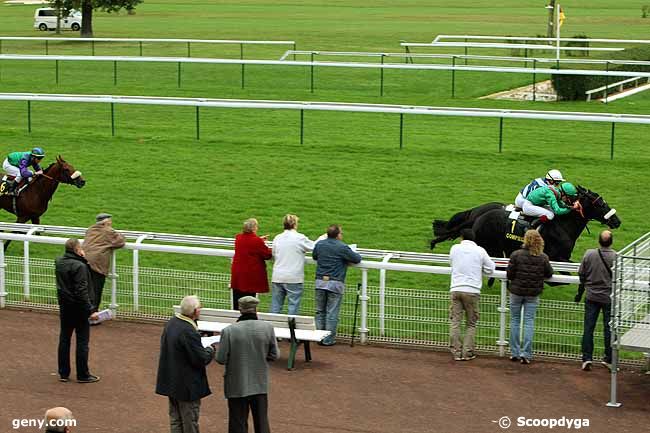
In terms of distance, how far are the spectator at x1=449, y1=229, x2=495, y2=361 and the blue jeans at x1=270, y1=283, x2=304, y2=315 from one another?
1420 millimetres

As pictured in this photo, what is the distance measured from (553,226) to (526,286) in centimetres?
256

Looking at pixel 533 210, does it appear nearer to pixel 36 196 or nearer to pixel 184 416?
pixel 184 416

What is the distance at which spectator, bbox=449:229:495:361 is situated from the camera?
1075 cm

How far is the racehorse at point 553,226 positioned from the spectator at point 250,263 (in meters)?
3.04

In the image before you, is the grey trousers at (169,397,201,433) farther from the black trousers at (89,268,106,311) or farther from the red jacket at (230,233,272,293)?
the black trousers at (89,268,106,311)

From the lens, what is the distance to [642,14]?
60.1 metres

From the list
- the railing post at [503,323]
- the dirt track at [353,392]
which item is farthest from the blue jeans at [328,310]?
the railing post at [503,323]

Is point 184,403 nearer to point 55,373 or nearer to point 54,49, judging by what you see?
point 55,373

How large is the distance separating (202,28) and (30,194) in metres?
37.6

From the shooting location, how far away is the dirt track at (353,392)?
30.2 ft

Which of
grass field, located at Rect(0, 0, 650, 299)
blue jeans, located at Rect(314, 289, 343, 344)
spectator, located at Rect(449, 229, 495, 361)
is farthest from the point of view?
grass field, located at Rect(0, 0, 650, 299)

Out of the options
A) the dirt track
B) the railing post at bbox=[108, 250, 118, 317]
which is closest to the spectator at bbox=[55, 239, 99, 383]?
the dirt track

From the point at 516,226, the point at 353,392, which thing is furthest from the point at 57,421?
the point at 516,226

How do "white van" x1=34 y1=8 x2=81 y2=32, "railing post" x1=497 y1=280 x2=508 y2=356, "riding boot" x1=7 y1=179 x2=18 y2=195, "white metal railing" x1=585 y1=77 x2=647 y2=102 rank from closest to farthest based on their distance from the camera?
"railing post" x1=497 y1=280 x2=508 y2=356 < "riding boot" x1=7 y1=179 x2=18 y2=195 < "white metal railing" x1=585 y1=77 x2=647 y2=102 < "white van" x1=34 y1=8 x2=81 y2=32
